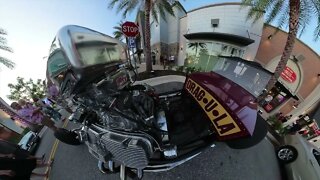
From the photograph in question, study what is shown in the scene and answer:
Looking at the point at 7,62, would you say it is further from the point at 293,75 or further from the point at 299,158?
the point at 293,75

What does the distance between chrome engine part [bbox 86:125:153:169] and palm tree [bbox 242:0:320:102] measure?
765 centimetres

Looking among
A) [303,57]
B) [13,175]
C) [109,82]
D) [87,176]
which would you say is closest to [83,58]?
[109,82]

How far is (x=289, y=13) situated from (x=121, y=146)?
9836 mm

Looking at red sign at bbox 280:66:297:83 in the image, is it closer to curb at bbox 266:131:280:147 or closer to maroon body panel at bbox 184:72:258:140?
curb at bbox 266:131:280:147

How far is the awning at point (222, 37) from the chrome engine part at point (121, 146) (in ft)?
33.9

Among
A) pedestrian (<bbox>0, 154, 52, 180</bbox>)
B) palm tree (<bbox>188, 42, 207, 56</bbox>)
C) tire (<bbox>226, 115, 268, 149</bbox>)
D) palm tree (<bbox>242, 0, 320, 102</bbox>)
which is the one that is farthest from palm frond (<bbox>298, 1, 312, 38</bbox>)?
pedestrian (<bbox>0, 154, 52, 180</bbox>)

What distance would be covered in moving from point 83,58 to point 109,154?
1.43m

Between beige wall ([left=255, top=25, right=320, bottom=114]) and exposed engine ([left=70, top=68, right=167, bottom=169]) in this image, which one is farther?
beige wall ([left=255, top=25, right=320, bottom=114])

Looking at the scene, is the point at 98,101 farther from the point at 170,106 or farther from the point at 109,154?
the point at 170,106

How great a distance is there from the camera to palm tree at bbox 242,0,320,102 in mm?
8695

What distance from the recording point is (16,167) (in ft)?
13.2

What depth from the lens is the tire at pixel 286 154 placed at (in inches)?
186

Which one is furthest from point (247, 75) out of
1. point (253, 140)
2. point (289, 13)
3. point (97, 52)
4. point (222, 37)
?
point (222, 37)

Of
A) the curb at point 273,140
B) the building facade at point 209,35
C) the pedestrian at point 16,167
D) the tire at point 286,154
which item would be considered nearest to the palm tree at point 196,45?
the building facade at point 209,35
